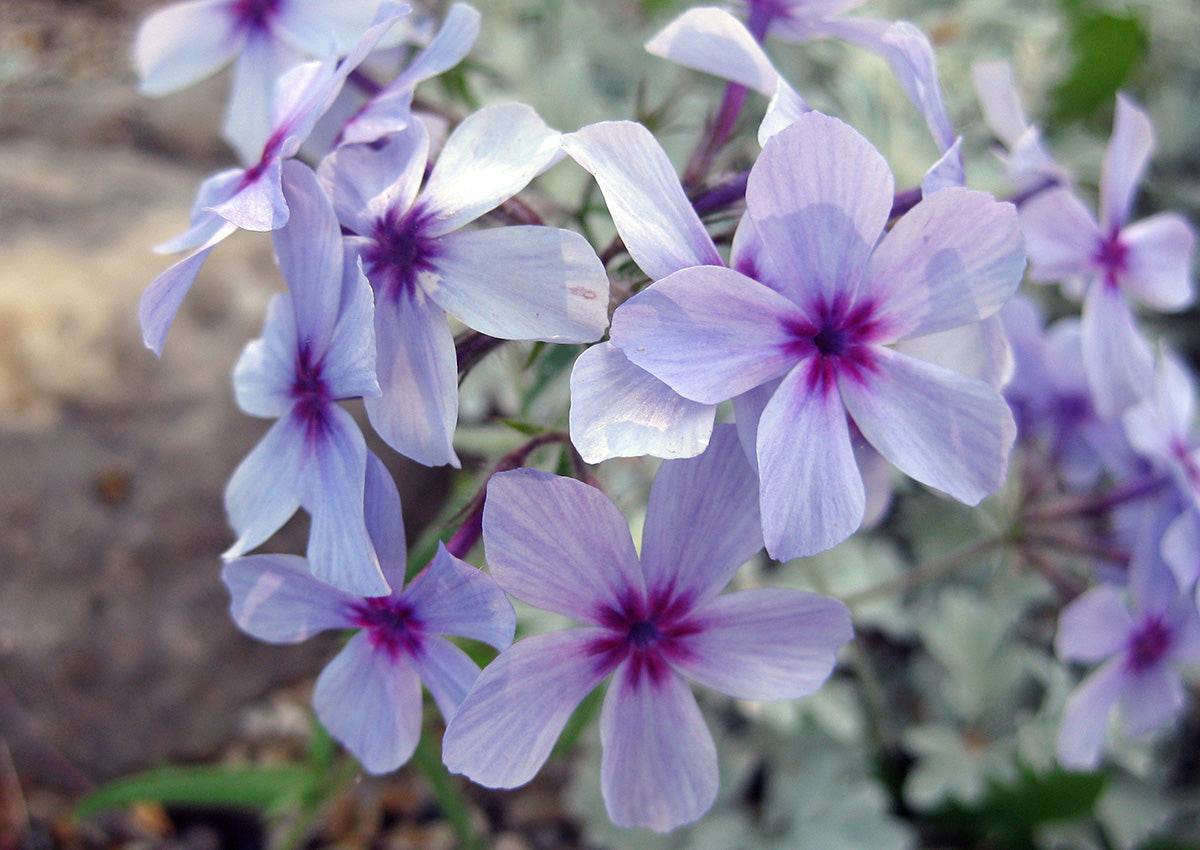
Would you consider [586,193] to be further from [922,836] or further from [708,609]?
[922,836]

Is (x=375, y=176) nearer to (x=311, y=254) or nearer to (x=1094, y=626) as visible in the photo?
(x=311, y=254)

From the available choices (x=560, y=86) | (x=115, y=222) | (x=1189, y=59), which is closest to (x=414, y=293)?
(x=560, y=86)

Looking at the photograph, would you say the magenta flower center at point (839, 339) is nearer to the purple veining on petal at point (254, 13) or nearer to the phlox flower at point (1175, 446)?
the phlox flower at point (1175, 446)

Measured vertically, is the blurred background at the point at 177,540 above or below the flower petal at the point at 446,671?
below

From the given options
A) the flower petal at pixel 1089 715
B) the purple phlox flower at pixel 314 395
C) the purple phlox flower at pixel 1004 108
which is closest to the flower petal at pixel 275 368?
the purple phlox flower at pixel 314 395

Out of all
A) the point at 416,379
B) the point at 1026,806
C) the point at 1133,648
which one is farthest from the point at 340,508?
the point at 1026,806

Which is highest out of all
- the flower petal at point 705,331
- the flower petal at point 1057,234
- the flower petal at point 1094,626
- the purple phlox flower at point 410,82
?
the purple phlox flower at point 410,82

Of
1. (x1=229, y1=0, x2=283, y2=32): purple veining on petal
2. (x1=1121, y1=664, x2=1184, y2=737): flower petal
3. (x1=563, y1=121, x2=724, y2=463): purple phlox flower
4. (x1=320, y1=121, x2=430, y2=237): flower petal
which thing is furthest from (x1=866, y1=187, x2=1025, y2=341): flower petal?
(x1=229, y1=0, x2=283, y2=32): purple veining on petal

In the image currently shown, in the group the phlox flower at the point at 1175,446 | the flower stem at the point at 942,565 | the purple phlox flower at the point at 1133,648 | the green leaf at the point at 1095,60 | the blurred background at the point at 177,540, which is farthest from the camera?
the green leaf at the point at 1095,60
